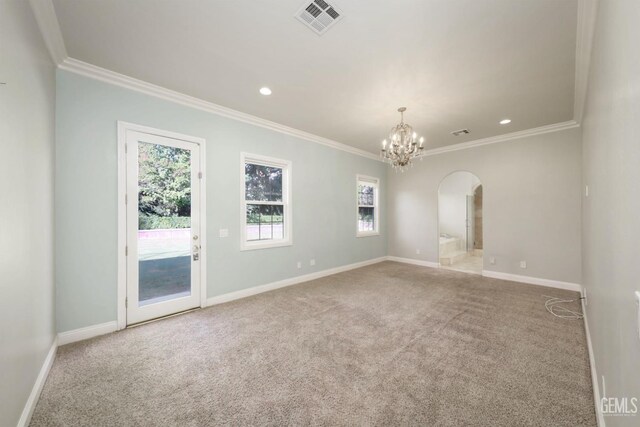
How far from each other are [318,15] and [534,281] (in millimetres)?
5580

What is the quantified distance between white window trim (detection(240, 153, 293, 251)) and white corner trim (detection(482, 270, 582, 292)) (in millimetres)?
4208

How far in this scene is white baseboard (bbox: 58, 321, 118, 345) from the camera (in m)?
2.51

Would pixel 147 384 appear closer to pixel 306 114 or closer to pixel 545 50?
pixel 306 114

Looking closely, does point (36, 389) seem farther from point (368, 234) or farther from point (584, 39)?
point (368, 234)

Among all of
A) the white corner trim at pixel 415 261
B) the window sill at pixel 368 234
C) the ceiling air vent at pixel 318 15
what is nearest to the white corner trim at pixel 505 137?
the window sill at pixel 368 234

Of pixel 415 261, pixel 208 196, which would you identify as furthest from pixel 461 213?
pixel 208 196

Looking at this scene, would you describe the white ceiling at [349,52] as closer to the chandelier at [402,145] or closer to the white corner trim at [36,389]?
the chandelier at [402,145]

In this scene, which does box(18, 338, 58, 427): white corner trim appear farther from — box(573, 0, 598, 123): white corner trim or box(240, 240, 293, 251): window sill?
box(573, 0, 598, 123): white corner trim

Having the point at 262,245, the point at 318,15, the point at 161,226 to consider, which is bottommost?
the point at 262,245

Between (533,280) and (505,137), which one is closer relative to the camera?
(533,280)

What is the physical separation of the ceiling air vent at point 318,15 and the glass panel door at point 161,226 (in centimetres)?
228

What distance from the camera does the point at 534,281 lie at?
4559 mm

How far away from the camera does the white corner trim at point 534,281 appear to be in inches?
166

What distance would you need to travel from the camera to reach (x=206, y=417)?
64.3 inches
